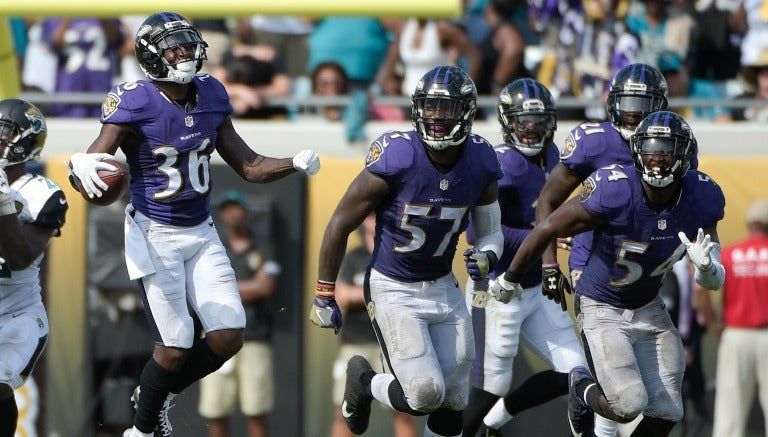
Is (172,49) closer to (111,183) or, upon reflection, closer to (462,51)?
(111,183)

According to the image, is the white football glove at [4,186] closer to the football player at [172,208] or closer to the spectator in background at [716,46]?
the football player at [172,208]

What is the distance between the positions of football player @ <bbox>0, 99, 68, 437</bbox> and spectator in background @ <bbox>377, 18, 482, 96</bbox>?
3404 millimetres

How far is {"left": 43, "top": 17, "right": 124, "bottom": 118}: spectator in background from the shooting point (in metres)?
9.96

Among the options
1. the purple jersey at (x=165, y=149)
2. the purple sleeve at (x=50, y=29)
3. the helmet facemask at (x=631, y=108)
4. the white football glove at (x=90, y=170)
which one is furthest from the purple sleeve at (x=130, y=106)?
the purple sleeve at (x=50, y=29)

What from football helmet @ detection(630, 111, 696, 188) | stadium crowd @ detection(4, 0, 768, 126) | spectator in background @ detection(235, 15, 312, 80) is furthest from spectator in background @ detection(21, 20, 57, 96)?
football helmet @ detection(630, 111, 696, 188)

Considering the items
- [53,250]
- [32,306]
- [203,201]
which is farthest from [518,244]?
[53,250]

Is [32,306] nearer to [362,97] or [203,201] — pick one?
[203,201]

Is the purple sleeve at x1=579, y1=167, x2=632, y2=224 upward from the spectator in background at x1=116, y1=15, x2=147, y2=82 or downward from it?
downward

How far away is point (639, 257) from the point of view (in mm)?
6598

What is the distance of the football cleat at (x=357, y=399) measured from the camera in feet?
23.4

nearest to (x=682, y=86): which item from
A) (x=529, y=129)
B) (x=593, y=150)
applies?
(x=529, y=129)

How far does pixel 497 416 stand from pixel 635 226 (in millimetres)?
1740

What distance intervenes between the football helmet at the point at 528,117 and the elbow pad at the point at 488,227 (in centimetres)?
99

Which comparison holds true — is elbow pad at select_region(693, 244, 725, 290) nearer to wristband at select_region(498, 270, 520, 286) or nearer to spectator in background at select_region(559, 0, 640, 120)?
wristband at select_region(498, 270, 520, 286)
